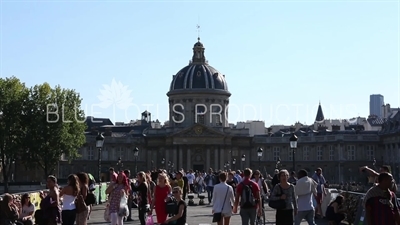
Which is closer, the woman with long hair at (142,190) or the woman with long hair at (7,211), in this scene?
the woman with long hair at (7,211)

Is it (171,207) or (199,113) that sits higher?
(199,113)

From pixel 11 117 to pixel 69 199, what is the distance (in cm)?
5945

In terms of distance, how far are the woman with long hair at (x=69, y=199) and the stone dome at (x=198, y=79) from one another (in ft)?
331

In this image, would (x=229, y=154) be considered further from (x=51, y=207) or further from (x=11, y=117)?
(x=51, y=207)

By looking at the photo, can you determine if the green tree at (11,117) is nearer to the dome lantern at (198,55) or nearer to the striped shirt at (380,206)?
the dome lantern at (198,55)

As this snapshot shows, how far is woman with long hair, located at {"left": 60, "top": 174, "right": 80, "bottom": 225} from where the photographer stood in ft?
52.7

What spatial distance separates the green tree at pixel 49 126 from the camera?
7419 cm

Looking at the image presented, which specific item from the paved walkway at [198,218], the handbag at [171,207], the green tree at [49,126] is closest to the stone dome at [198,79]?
the green tree at [49,126]

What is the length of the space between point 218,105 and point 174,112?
7357mm

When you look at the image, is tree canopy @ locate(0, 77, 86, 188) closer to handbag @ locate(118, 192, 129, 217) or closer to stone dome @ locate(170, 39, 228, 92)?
stone dome @ locate(170, 39, 228, 92)

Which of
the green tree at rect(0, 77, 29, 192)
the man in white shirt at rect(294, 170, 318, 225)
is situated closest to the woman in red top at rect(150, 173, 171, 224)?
the man in white shirt at rect(294, 170, 318, 225)

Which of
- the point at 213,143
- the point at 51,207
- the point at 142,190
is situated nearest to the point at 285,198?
the point at 51,207

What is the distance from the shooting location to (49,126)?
7488cm

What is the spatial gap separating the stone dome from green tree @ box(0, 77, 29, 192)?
151 ft
